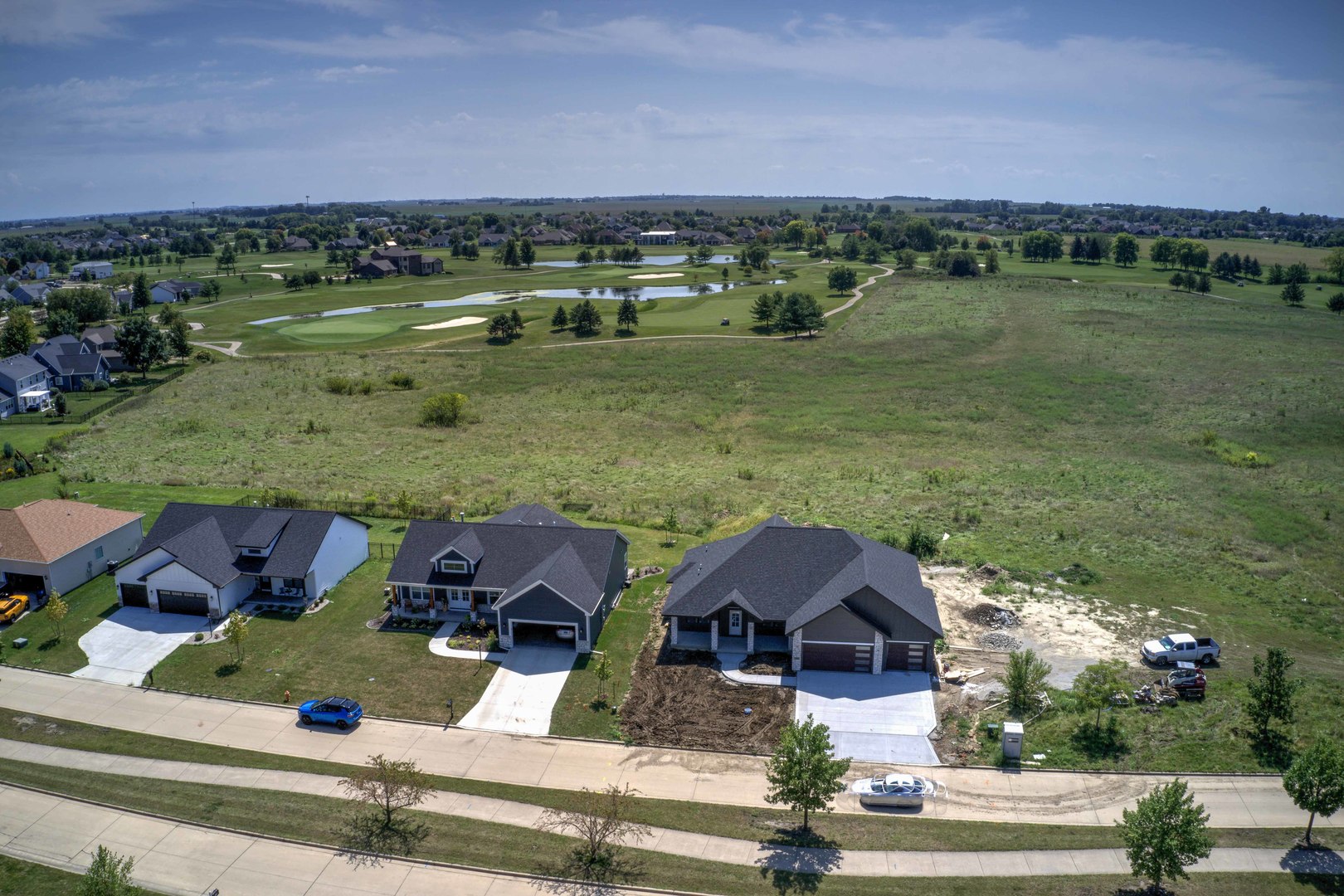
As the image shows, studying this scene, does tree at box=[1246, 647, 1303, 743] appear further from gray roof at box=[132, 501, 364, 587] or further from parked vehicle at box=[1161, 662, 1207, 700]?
gray roof at box=[132, 501, 364, 587]

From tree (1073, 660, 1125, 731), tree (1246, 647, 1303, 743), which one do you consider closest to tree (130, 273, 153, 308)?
tree (1073, 660, 1125, 731)

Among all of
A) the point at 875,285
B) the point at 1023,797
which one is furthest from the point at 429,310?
the point at 1023,797

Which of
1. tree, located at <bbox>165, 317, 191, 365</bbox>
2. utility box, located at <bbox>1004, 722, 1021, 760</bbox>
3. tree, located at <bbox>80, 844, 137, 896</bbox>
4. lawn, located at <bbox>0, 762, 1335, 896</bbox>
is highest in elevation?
tree, located at <bbox>165, 317, 191, 365</bbox>

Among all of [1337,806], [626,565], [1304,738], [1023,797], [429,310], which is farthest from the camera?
[429,310]

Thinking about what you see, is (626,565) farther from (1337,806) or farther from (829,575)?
(1337,806)

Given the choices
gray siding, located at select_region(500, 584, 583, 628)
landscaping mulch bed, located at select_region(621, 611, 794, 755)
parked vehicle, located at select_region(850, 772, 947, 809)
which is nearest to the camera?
parked vehicle, located at select_region(850, 772, 947, 809)
